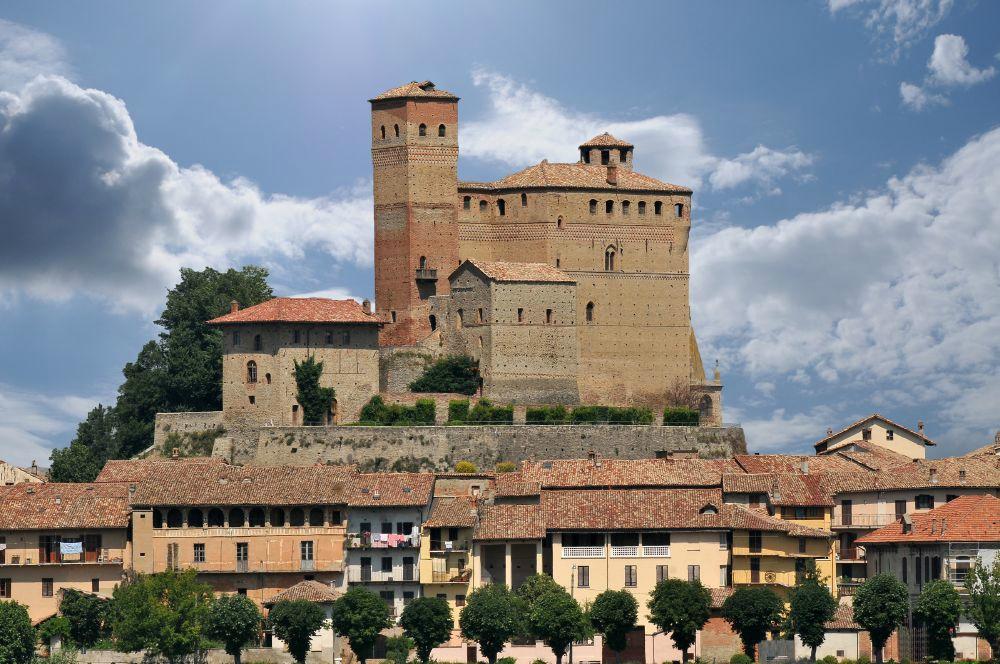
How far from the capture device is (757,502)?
330 ft

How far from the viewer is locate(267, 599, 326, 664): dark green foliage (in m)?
88.5

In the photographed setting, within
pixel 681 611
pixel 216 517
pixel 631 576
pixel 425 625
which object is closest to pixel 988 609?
pixel 681 611

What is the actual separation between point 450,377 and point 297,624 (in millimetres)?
34775

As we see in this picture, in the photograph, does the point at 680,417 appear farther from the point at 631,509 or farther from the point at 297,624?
the point at 297,624

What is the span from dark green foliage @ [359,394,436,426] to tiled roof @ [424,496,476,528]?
1551 cm

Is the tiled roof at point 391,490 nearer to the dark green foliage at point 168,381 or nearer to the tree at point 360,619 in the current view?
the tree at point 360,619

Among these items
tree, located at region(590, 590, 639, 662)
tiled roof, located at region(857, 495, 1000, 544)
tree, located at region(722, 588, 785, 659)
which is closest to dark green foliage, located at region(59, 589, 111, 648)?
tree, located at region(590, 590, 639, 662)

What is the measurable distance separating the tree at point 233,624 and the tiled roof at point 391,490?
429 inches

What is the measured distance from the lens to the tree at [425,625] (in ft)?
291

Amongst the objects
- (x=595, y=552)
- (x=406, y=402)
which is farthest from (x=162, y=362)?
(x=595, y=552)

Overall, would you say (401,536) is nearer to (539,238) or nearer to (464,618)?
(464,618)

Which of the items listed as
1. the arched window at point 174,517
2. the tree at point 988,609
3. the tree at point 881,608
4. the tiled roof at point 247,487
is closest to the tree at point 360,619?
the tiled roof at point 247,487

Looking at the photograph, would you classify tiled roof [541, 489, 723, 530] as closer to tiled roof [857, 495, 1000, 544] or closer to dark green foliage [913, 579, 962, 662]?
A: tiled roof [857, 495, 1000, 544]

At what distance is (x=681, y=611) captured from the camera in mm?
88625
